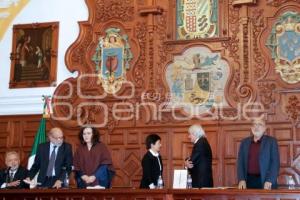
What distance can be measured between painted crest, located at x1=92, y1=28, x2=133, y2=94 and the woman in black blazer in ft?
9.67

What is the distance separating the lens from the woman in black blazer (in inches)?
312

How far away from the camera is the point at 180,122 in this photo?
33.8 ft

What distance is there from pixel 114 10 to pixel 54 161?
13.8 feet

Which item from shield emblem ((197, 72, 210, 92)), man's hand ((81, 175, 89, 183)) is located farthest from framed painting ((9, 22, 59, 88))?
man's hand ((81, 175, 89, 183))

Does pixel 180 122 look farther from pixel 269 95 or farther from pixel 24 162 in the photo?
pixel 24 162

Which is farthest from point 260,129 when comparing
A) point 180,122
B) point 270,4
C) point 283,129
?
point 270,4

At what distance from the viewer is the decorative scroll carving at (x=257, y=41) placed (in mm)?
10039

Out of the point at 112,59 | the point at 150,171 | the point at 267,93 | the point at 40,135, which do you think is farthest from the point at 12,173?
the point at 267,93

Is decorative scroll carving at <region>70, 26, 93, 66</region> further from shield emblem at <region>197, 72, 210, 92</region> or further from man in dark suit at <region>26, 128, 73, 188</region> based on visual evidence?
man in dark suit at <region>26, 128, 73, 188</region>

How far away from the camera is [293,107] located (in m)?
9.69

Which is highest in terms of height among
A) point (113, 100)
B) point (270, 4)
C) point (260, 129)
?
point (270, 4)

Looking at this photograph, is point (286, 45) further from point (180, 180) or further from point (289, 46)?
point (180, 180)

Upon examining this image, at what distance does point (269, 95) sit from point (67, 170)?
401cm

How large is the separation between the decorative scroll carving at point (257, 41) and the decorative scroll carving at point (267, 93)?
24cm
